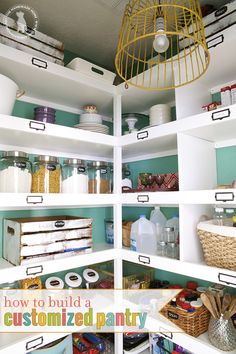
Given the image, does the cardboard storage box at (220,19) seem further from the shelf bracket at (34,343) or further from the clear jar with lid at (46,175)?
the shelf bracket at (34,343)

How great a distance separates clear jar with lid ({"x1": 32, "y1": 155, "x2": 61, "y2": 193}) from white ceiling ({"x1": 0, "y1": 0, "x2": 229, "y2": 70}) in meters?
0.85

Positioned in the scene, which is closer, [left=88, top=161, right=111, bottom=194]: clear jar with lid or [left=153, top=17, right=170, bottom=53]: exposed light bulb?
[left=153, top=17, right=170, bottom=53]: exposed light bulb

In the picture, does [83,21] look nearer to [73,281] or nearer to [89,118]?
[89,118]

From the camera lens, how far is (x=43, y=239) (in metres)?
1.25

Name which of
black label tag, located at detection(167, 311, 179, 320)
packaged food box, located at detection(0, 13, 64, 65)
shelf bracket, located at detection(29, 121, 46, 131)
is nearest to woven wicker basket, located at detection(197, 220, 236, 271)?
black label tag, located at detection(167, 311, 179, 320)

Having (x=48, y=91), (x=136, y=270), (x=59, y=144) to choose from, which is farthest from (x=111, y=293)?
(x=48, y=91)

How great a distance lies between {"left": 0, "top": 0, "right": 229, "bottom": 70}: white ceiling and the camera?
53.7 inches

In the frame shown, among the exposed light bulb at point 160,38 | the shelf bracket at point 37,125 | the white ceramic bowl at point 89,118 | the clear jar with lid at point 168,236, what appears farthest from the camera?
the white ceramic bowl at point 89,118

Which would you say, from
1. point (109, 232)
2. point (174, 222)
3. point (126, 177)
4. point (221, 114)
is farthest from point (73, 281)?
point (221, 114)

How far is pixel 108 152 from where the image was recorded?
1.74 metres

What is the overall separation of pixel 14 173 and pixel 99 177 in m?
0.55

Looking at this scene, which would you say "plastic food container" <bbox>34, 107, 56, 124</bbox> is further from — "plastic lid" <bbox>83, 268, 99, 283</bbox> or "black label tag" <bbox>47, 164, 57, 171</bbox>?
"plastic lid" <bbox>83, 268, 99, 283</bbox>

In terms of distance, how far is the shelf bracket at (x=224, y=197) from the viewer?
100cm

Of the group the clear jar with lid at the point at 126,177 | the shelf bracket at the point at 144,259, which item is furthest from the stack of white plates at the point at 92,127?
the shelf bracket at the point at 144,259
